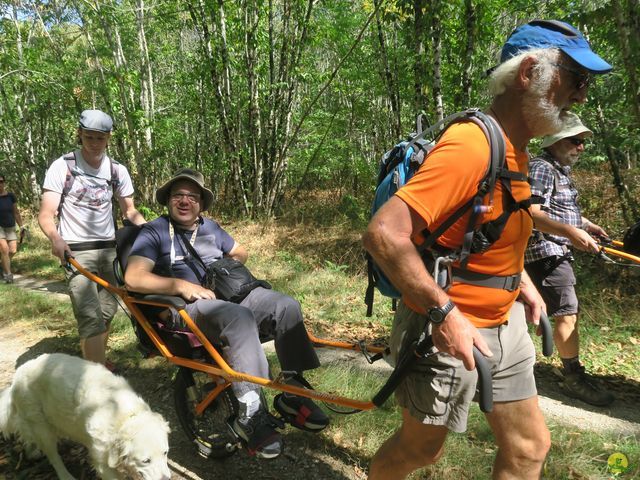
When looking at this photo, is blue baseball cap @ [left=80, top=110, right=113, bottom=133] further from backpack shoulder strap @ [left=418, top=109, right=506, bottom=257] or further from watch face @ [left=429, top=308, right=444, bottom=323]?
watch face @ [left=429, top=308, right=444, bottom=323]

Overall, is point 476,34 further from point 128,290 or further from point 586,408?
point 128,290

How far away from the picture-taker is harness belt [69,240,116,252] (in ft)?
12.9

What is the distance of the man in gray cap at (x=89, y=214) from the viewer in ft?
12.2

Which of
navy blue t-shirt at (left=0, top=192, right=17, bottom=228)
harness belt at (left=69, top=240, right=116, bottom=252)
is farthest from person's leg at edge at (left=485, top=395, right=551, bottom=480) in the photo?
navy blue t-shirt at (left=0, top=192, right=17, bottom=228)

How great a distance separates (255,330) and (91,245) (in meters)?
2.22

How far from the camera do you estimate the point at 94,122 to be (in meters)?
3.71

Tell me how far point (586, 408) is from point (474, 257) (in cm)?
294

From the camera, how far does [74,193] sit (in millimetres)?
3881

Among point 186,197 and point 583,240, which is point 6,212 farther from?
point 583,240

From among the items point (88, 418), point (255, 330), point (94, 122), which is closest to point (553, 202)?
point (255, 330)

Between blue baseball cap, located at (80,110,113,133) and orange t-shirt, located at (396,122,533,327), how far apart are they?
318cm

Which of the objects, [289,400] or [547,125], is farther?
[289,400]

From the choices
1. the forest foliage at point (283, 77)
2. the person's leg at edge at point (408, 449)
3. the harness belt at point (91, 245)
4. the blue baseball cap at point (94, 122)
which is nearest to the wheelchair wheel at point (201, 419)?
the person's leg at edge at point (408, 449)

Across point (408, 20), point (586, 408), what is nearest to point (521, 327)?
point (586, 408)
